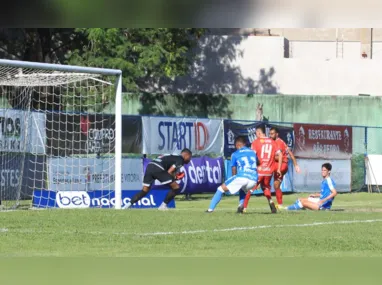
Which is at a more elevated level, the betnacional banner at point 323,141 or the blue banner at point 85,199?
the betnacional banner at point 323,141

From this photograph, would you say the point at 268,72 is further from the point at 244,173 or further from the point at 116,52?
the point at 244,173

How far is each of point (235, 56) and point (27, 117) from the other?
919 inches

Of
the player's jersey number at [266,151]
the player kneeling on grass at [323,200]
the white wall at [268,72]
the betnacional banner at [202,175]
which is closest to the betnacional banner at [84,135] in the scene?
the betnacional banner at [202,175]

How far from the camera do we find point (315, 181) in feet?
106

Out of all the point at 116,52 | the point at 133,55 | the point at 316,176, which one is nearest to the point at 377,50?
the point at 316,176

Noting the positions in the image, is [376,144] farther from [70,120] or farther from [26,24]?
[26,24]

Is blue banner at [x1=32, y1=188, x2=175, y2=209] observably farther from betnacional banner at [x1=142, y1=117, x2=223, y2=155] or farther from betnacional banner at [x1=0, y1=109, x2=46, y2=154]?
betnacional banner at [x1=142, y1=117, x2=223, y2=155]

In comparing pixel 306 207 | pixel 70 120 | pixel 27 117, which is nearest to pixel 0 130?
pixel 27 117

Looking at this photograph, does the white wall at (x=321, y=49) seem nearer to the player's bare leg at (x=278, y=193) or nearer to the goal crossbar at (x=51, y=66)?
the player's bare leg at (x=278, y=193)

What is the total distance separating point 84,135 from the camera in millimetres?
24922

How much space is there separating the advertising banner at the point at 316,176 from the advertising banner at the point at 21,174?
11227 millimetres

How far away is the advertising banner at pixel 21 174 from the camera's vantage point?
2208cm

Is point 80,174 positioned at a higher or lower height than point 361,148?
lower

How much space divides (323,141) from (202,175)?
6.87 meters
